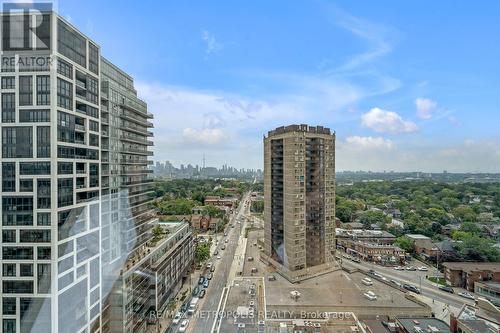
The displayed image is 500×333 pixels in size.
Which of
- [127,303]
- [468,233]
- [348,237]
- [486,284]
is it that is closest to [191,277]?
[127,303]

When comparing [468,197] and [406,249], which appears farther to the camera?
[468,197]

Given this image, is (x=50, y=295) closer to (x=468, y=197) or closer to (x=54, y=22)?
(x=54, y=22)

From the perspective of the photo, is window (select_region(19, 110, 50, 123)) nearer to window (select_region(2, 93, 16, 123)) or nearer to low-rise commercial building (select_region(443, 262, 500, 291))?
window (select_region(2, 93, 16, 123))

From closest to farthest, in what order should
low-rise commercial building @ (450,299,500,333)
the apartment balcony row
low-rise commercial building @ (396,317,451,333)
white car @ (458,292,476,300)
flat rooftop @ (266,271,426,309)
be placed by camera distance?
low-rise commercial building @ (450,299,500,333) → low-rise commercial building @ (396,317,451,333) → the apartment balcony row → flat rooftop @ (266,271,426,309) → white car @ (458,292,476,300)

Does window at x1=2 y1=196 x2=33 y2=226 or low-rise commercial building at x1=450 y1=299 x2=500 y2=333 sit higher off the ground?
window at x1=2 y1=196 x2=33 y2=226

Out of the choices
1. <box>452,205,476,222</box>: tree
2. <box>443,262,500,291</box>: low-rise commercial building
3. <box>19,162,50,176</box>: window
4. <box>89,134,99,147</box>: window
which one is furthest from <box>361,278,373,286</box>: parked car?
<box>452,205,476,222</box>: tree
